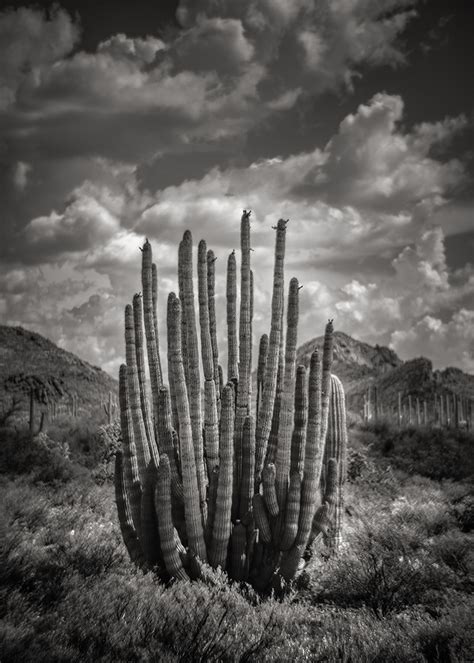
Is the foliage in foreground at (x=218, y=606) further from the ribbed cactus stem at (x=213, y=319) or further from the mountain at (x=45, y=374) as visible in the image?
the mountain at (x=45, y=374)

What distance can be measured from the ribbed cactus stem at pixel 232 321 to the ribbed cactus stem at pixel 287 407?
907 millimetres

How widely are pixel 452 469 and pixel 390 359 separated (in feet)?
276

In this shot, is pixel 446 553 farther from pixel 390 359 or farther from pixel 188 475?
pixel 390 359

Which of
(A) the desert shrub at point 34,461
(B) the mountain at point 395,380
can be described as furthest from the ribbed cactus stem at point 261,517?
(B) the mountain at point 395,380

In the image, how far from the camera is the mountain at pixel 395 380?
176ft

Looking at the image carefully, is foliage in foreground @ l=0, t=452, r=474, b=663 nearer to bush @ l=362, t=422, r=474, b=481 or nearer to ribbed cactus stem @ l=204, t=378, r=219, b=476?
ribbed cactus stem @ l=204, t=378, r=219, b=476

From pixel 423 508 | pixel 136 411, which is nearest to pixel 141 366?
pixel 136 411

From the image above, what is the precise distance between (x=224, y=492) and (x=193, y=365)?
5.14ft

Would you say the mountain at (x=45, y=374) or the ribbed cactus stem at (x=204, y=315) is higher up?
the mountain at (x=45, y=374)

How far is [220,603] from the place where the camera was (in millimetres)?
5086

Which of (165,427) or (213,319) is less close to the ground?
(213,319)

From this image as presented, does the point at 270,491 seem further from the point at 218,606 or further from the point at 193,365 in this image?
the point at 193,365

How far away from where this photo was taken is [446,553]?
814 cm

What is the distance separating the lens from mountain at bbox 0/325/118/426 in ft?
164
